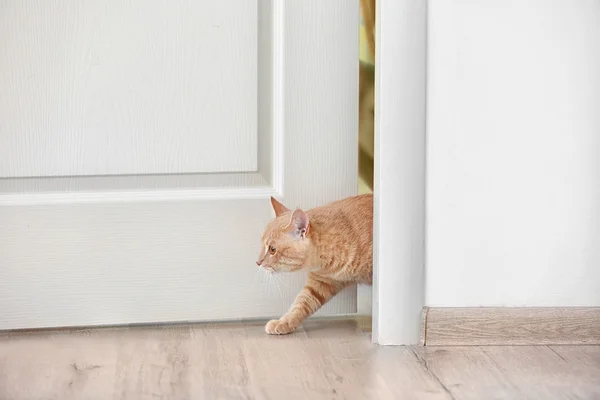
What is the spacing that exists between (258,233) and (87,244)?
304 mm

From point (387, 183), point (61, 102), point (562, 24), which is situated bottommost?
point (387, 183)

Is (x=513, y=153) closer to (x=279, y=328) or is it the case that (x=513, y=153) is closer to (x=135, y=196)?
(x=279, y=328)

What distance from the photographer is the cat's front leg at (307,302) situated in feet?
5.23

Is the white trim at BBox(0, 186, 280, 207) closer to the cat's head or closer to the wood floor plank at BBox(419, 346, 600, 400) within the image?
the cat's head

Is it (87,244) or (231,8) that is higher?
(231,8)

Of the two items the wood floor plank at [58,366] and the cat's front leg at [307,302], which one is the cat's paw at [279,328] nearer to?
the cat's front leg at [307,302]

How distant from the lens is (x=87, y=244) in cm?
161

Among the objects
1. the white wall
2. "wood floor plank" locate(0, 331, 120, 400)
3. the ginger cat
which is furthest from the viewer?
the ginger cat

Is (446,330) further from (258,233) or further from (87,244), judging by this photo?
(87,244)

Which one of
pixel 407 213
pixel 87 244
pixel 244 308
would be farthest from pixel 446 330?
pixel 87 244

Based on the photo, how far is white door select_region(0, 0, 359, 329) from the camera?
A: 156 cm

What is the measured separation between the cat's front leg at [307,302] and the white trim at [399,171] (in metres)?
0.13

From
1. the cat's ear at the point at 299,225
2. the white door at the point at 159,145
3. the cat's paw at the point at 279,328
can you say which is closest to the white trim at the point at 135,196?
the white door at the point at 159,145

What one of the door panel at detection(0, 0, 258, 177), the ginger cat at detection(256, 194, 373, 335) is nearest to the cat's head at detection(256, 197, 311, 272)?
the ginger cat at detection(256, 194, 373, 335)
